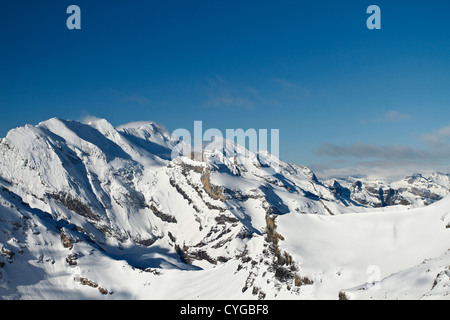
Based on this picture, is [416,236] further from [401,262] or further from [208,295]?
[208,295]

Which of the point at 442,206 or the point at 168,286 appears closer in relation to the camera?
the point at 442,206

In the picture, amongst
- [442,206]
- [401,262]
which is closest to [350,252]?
[401,262]

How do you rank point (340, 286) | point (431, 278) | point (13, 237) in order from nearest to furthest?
1. point (431, 278)
2. point (340, 286)
3. point (13, 237)

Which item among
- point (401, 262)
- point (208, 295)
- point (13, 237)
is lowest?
point (208, 295)

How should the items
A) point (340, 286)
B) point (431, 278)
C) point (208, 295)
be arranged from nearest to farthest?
point (431, 278) → point (340, 286) → point (208, 295)

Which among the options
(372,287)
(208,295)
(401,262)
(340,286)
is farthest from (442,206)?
(208,295)
